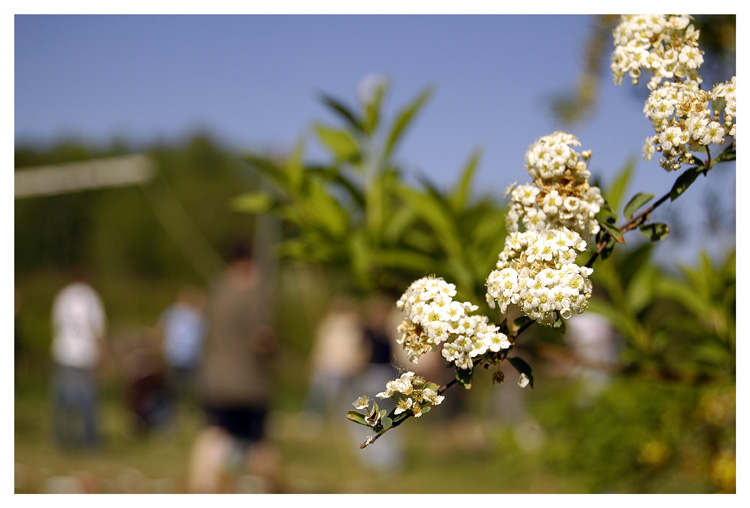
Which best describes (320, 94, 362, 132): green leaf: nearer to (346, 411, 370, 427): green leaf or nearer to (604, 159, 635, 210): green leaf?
(604, 159, 635, 210): green leaf

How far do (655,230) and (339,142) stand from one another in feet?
2.77

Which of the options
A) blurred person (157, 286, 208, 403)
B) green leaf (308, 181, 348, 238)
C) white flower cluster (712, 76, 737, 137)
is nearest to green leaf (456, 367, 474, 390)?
white flower cluster (712, 76, 737, 137)

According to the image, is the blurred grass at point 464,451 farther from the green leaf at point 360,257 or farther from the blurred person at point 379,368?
the green leaf at point 360,257

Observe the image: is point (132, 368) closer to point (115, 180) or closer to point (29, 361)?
point (29, 361)

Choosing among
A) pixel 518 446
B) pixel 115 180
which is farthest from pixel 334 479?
pixel 115 180

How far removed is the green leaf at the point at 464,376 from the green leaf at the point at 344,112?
0.82 metres

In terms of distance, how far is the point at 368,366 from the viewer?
700 cm

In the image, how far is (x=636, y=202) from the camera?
0.84m

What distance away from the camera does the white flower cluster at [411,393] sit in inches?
27.4

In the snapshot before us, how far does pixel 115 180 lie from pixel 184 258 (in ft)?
13.6

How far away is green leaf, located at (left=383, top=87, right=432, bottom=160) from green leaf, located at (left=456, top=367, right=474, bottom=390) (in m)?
0.86

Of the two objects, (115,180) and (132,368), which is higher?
(115,180)

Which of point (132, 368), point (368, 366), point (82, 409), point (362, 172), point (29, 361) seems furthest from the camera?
point (29, 361)

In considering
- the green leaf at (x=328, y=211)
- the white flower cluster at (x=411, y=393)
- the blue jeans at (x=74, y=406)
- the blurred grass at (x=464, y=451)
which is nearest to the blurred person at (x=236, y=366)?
the blurred grass at (x=464, y=451)
